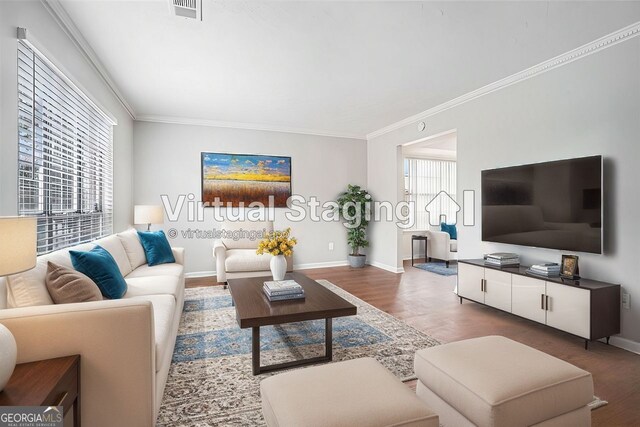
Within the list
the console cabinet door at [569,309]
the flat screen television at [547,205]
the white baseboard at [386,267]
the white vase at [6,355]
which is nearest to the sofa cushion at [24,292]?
the white vase at [6,355]

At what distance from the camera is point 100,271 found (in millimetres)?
2188

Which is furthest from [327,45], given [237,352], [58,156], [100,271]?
[237,352]


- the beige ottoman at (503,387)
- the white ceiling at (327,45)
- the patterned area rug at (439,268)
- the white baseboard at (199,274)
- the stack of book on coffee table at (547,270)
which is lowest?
the patterned area rug at (439,268)

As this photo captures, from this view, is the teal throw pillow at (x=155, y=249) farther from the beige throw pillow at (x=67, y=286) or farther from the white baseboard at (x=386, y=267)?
the white baseboard at (x=386, y=267)

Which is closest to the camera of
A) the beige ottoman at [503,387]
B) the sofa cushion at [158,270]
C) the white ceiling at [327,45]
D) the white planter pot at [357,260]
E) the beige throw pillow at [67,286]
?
the beige ottoman at [503,387]

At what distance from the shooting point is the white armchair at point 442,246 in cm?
631

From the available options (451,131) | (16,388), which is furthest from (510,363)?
(451,131)

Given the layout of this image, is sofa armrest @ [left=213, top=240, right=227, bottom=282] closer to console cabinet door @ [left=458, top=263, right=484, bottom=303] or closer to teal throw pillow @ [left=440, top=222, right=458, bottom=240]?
console cabinet door @ [left=458, top=263, right=484, bottom=303]

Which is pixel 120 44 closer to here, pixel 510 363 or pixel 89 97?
pixel 89 97

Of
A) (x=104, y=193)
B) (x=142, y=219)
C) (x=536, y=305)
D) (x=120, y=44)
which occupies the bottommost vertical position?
(x=536, y=305)

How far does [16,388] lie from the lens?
1.13m

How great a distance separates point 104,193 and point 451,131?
4510mm

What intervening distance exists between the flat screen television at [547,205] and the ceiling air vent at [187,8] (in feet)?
10.9

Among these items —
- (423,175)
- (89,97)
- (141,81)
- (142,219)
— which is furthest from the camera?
(423,175)
